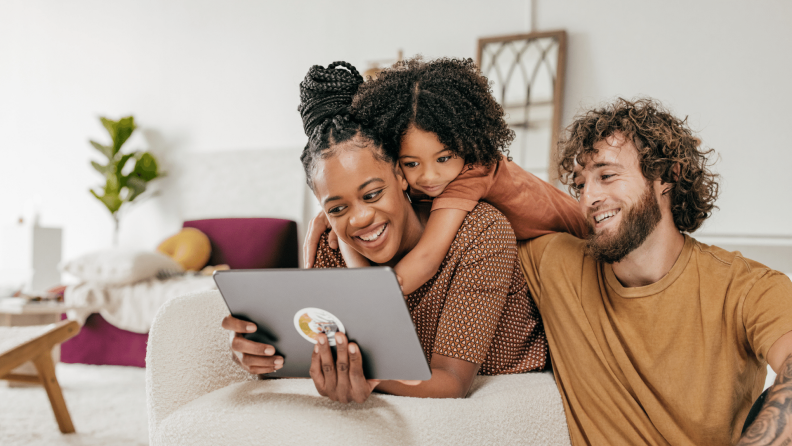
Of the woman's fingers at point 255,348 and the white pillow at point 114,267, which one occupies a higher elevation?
the woman's fingers at point 255,348

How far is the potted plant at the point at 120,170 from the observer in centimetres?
445

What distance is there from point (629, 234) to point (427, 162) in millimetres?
474

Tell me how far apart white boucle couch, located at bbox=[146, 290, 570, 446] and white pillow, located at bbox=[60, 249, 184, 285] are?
2.32m

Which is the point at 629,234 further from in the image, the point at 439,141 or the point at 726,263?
the point at 439,141

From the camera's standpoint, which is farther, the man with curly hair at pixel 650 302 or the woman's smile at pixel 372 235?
the woman's smile at pixel 372 235

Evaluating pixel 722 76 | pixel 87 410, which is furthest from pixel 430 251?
pixel 722 76

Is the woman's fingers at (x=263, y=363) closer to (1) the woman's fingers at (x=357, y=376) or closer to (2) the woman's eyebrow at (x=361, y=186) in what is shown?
(1) the woman's fingers at (x=357, y=376)

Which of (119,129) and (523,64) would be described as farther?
(119,129)

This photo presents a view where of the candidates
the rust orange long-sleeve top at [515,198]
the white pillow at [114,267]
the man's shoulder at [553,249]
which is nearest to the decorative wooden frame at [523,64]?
the rust orange long-sleeve top at [515,198]

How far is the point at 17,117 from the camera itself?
5.26 meters

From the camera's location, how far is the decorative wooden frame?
3549 mm

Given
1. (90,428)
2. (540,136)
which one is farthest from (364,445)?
(540,136)

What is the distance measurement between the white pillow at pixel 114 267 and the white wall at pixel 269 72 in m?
1.43

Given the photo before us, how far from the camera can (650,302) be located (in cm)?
110
